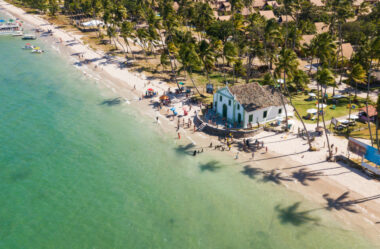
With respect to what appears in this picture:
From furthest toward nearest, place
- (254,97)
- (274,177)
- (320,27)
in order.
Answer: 1. (320,27)
2. (254,97)
3. (274,177)

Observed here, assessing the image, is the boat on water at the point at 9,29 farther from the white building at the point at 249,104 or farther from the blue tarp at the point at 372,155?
the blue tarp at the point at 372,155

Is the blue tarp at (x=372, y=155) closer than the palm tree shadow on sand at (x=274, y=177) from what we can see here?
Yes

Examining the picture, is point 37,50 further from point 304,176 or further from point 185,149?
point 304,176

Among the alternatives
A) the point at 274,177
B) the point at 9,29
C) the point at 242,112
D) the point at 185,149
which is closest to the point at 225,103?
the point at 242,112

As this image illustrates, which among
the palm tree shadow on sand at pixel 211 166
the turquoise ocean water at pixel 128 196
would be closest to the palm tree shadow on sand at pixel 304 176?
the turquoise ocean water at pixel 128 196

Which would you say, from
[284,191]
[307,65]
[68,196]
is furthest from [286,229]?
[307,65]

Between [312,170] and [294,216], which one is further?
[312,170]

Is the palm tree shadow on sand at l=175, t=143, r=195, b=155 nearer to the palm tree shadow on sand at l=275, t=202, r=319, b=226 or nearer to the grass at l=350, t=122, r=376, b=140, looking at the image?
the palm tree shadow on sand at l=275, t=202, r=319, b=226
